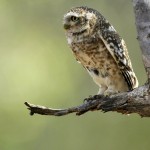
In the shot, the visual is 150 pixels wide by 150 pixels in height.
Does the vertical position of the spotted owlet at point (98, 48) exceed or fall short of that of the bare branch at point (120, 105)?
it exceeds it

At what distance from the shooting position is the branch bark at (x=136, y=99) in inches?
292

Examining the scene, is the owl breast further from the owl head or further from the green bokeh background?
the green bokeh background

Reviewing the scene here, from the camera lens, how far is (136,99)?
24.9 feet

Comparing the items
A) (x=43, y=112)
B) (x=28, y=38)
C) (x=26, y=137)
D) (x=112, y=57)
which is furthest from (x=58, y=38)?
(x=43, y=112)

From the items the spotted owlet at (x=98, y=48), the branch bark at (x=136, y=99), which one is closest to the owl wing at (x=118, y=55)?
the spotted owlet at (x=98, y=48)

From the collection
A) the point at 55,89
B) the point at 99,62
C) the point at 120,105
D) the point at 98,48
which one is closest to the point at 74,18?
the point at 98,48

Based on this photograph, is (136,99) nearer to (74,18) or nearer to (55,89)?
(74,18)

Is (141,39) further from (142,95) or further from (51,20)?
(51,20)

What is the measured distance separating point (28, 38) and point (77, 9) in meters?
7.70

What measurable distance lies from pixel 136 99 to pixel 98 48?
1.20 meters

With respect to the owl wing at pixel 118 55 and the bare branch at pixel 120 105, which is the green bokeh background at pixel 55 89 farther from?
the bare branch at pixel 120 105

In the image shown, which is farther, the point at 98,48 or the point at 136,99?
the point at 98,48

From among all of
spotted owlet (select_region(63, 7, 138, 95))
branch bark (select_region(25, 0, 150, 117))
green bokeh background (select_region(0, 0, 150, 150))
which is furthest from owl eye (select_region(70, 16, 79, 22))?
green bokeh background (select_region(0, 0, 150, 150))

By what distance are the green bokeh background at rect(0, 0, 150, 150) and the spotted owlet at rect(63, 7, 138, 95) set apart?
5.17m
